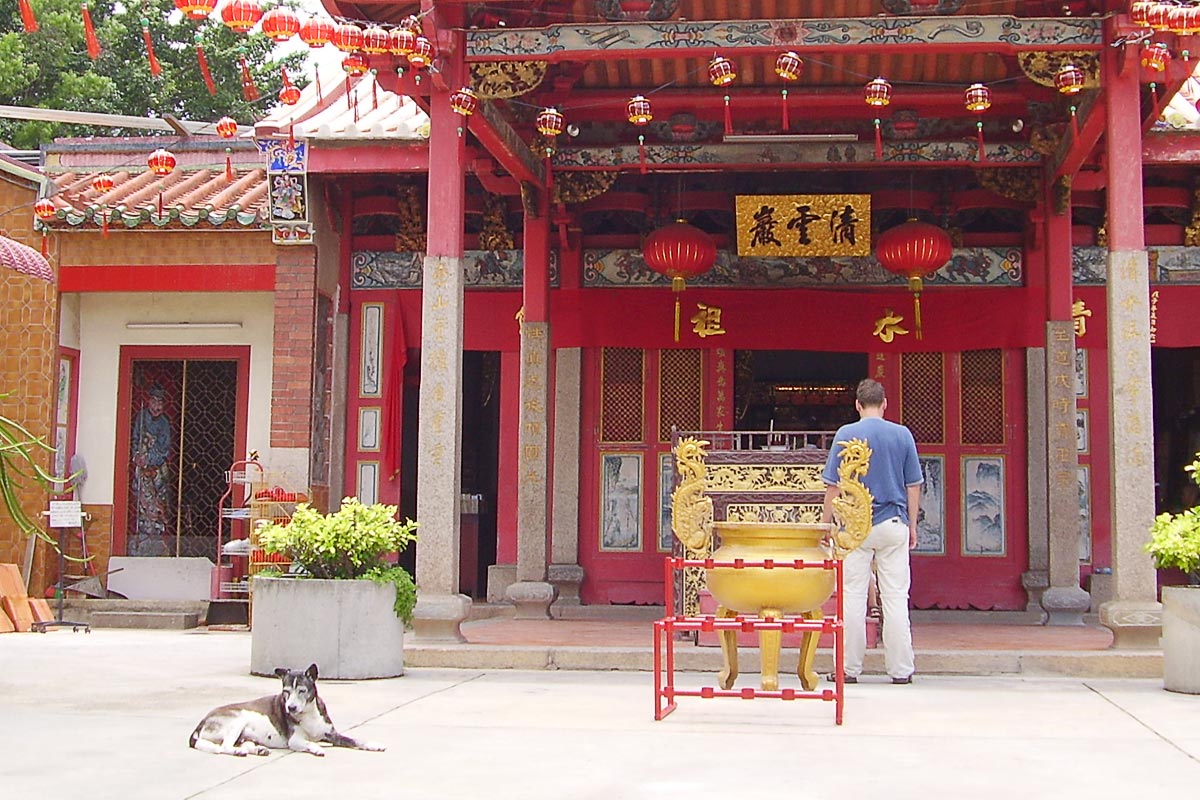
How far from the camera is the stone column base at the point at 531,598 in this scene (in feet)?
36.0

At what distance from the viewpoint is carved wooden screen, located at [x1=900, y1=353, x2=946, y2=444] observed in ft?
37.9

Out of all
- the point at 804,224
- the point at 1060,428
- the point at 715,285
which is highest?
the point at 804,224

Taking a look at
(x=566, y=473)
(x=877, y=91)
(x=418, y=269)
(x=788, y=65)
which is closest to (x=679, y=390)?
(x=566, y=473)

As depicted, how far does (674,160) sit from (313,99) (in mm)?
3699

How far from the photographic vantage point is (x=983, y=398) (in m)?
11.5

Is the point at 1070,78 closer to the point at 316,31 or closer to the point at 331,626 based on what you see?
the point at 316,31

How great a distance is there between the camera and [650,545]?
1159 cm

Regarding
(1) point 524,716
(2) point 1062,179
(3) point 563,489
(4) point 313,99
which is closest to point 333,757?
(1) point 524,716

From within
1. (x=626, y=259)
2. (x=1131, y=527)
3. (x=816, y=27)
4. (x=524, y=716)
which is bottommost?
(x=524, y=716)

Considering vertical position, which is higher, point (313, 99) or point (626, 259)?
point (313, 99)

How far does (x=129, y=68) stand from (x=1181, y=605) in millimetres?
19538

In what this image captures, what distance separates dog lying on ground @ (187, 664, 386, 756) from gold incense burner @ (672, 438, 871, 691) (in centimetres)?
173

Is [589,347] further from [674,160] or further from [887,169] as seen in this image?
[887,169]

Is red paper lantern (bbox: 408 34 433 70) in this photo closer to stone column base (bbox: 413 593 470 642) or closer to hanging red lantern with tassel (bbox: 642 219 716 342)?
hanging red lantern with tassel (bbox: 642 219 716 342)
